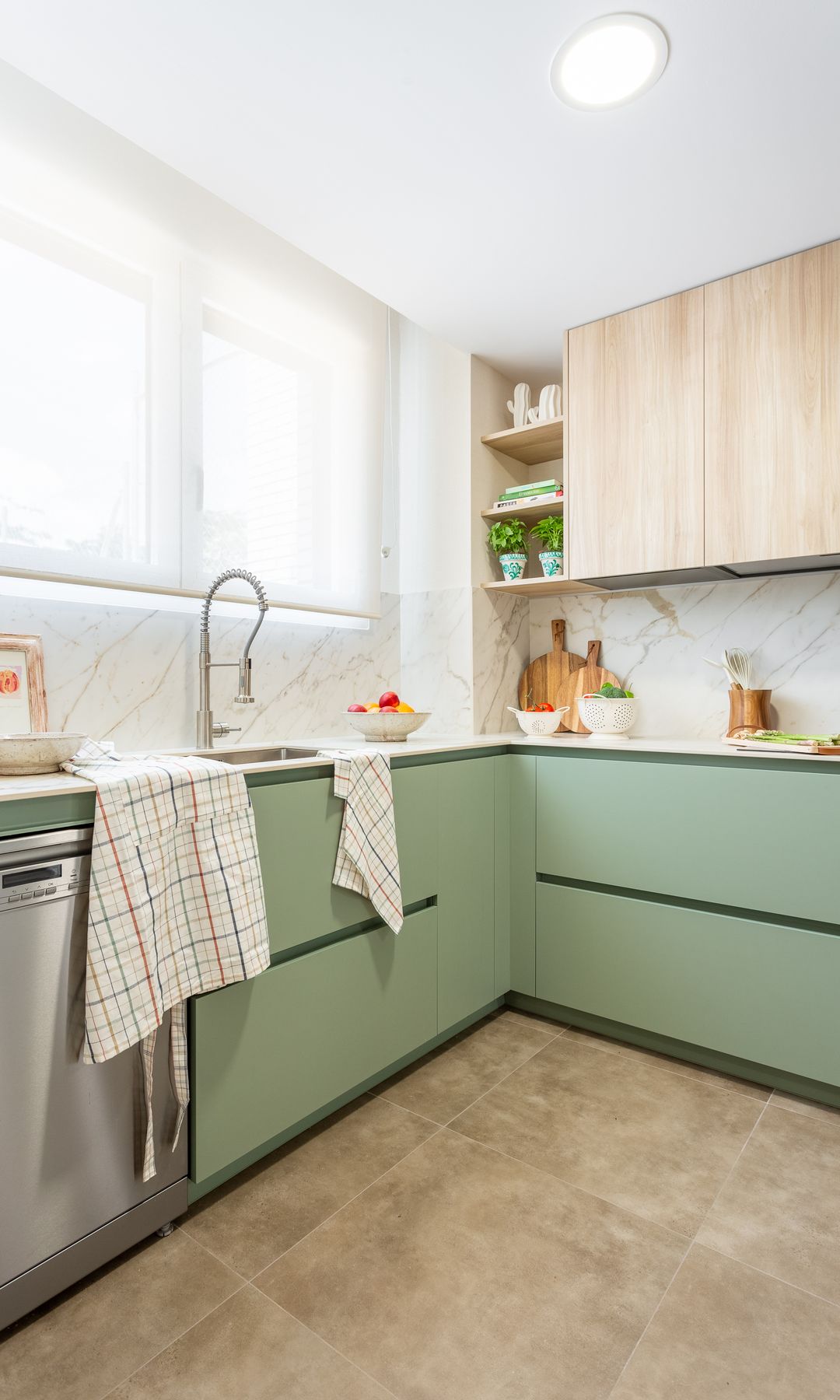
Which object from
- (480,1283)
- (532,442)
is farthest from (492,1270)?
(532,442)

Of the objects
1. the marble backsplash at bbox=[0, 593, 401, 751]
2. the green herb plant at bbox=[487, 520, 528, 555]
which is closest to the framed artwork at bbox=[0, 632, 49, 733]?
the marble backsplash at bbox=[0, 593, 401, 751]

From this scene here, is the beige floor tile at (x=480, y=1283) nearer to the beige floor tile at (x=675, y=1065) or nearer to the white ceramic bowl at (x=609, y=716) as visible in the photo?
the beige floor tile at (x=675, y=1065)

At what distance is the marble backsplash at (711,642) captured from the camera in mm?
2291

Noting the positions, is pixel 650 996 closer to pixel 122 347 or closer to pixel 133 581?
pixel 133 581

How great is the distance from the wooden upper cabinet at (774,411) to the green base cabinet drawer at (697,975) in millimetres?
1012

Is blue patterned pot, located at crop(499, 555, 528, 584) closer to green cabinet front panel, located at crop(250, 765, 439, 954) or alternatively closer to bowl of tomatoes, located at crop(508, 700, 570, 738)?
bowl of tomatoes, located at crop(508, 700, 570, 738)

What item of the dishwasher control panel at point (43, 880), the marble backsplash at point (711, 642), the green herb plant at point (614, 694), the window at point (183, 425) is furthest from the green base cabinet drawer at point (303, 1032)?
the marble backsplash at point (711, 642)

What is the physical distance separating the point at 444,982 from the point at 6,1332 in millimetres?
1161

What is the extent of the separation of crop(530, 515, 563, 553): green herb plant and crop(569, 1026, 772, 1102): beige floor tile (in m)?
1.57

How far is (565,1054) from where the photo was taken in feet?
6.96

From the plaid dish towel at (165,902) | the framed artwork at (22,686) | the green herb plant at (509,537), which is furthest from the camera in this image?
the green herb plant at (509,537)

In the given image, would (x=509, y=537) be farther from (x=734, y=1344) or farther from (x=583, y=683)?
(x=734, y=1344)

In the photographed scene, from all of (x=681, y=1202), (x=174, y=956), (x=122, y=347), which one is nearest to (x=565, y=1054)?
(x=681, y=1202)

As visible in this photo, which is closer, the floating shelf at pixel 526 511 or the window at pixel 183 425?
the window at pixel 183 425
